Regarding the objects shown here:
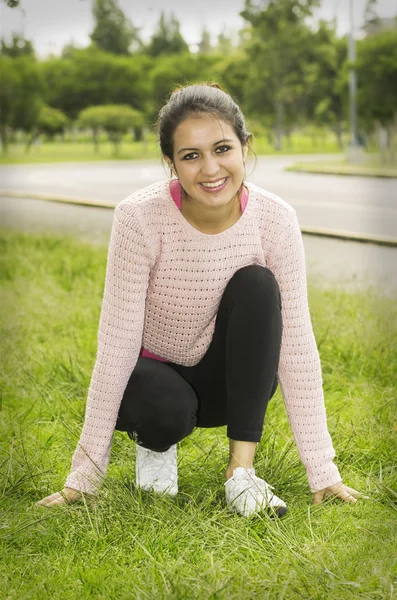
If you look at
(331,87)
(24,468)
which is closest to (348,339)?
(24,468)

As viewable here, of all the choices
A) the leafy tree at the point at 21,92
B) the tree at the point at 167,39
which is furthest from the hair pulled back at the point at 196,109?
the leafy tree at the point at 21,92

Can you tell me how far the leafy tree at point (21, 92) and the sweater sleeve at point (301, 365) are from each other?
10336mm

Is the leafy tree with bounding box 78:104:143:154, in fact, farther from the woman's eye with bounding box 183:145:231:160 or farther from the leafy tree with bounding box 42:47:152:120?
the woman's eye with bounding box 183:145:231:160

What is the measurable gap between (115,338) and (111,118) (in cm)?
1323

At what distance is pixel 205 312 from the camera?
2006 millimetres

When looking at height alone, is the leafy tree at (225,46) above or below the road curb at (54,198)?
above

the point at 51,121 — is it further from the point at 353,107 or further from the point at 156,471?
the point at 156,471

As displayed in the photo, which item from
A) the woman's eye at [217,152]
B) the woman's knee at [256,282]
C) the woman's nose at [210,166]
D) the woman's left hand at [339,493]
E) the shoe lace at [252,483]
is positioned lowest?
the woman's left hand at [339,493]

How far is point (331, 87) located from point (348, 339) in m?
13.0

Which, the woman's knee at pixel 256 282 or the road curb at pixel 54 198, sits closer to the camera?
the woman's knee at pixel 256 282

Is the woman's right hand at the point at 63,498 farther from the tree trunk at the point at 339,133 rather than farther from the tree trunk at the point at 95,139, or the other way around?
the tree trunk at the point at 339,133

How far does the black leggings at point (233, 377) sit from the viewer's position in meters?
1.91

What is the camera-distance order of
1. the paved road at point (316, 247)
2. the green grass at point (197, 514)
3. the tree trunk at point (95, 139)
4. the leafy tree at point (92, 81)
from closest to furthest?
the green grass at point (197, 514) → the paved road at point (316, 247) → the leafy tree at point (92, 81) → the tree trunk at point (95, 139)

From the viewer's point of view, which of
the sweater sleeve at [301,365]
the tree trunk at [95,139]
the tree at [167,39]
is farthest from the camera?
the tree trunk at [95,139]
